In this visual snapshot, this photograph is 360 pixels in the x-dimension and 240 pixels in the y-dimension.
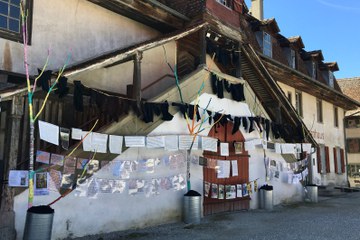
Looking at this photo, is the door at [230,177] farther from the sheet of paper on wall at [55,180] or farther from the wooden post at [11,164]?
the wooden post at [11,164]

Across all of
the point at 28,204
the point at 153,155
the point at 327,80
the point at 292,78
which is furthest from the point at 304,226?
the point at 327,80

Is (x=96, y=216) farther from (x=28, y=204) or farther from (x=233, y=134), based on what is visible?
(x=233, y=134)

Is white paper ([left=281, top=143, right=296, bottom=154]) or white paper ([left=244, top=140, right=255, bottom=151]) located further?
white paper ([left=281, top=143, right=296, bottom=154])

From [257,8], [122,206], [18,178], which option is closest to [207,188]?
[122,206]

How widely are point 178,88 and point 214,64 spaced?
374 centimetres

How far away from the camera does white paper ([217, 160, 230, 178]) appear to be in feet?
35.8

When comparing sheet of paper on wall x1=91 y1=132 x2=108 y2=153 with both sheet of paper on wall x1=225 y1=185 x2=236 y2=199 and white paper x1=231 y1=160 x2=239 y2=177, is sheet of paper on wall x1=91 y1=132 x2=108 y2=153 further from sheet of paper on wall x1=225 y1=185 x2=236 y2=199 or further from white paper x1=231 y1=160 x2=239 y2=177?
white paper x1=231 y1=160 x2=239 y2=177

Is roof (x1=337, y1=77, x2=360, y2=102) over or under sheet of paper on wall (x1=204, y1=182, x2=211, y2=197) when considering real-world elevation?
over

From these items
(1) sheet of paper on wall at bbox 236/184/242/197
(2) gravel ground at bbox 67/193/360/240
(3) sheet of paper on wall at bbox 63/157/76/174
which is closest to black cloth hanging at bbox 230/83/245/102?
(1) sheet of paper on wall at bbox 236/184/242/197

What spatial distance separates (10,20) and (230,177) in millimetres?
7347

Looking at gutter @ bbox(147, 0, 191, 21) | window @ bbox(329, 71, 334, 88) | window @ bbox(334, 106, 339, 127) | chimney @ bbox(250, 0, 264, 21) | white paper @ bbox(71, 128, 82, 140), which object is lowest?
white paper @ bbox(71, 128, 82, 140)

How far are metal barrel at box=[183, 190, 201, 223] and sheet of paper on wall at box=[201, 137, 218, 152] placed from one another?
1.30 metres

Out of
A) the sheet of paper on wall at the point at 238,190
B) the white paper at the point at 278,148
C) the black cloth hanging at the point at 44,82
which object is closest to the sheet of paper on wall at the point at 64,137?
the black cloth hanging at the point at 44,82

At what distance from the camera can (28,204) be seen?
6.31 m
